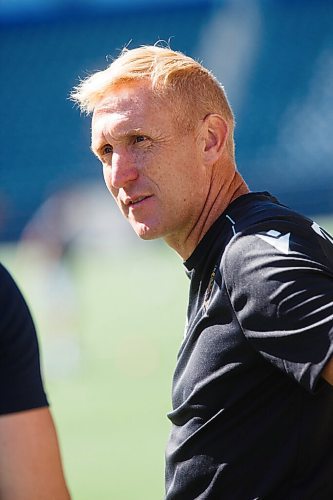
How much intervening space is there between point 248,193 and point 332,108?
2467 cm

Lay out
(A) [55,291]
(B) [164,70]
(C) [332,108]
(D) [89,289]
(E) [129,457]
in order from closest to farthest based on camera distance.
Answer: (B) [164,70] → (E) [129,457] → (A) [55,291] → (D) [89,289] → (C) [332,108]

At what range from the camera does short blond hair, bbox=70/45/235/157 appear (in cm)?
256

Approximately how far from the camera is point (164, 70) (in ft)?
8.38

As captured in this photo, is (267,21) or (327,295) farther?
(267,21)

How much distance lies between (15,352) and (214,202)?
2.46 feet

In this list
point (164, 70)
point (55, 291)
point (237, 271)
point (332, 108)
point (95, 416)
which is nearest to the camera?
point (237, 271)

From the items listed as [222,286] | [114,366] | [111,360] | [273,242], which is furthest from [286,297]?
[111,360]

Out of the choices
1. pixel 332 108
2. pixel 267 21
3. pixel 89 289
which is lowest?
pixel 89 289

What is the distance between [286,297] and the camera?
210 cm

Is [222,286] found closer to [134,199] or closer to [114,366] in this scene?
[134,199]

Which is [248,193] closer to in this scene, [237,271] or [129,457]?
[237,271]

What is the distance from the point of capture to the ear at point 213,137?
8.71ft

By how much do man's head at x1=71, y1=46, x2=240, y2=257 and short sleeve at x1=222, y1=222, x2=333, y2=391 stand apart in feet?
1.36

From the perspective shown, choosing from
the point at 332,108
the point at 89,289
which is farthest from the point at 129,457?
the point at 332,108
